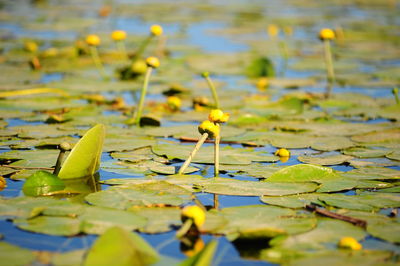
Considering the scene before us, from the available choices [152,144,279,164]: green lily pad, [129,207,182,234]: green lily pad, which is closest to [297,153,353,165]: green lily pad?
[152,144,279,164]: green lily pad

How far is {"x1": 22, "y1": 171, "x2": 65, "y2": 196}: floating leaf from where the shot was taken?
174 cm

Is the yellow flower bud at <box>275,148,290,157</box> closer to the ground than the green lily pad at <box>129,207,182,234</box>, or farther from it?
farther from it

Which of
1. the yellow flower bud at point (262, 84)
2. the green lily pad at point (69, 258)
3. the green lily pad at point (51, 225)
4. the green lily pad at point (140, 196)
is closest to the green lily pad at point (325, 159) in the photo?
the green lily pad at point (140, 196)

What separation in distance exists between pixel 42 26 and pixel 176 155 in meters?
4.41

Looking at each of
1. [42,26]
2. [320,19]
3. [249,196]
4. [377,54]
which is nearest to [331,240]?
[249,196]

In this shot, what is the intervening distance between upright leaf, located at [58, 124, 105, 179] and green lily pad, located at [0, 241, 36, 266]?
1.77ft

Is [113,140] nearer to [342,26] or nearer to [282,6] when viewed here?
[342,26]

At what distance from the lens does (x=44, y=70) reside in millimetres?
4062

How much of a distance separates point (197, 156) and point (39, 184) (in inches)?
25.7

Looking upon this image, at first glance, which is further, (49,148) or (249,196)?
(49,148)

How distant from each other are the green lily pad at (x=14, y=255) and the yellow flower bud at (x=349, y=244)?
700 mm

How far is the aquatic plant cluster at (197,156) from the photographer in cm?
142

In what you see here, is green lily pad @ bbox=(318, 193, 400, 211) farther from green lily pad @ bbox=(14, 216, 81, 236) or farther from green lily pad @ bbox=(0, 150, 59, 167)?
green lily pad @ bbox=(0, 150, 59, 167)

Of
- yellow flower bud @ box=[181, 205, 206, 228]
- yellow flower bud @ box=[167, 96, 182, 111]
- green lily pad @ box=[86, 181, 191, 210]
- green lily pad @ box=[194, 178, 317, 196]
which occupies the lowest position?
green lily pad @ box=[194, 178, 317, 196]
